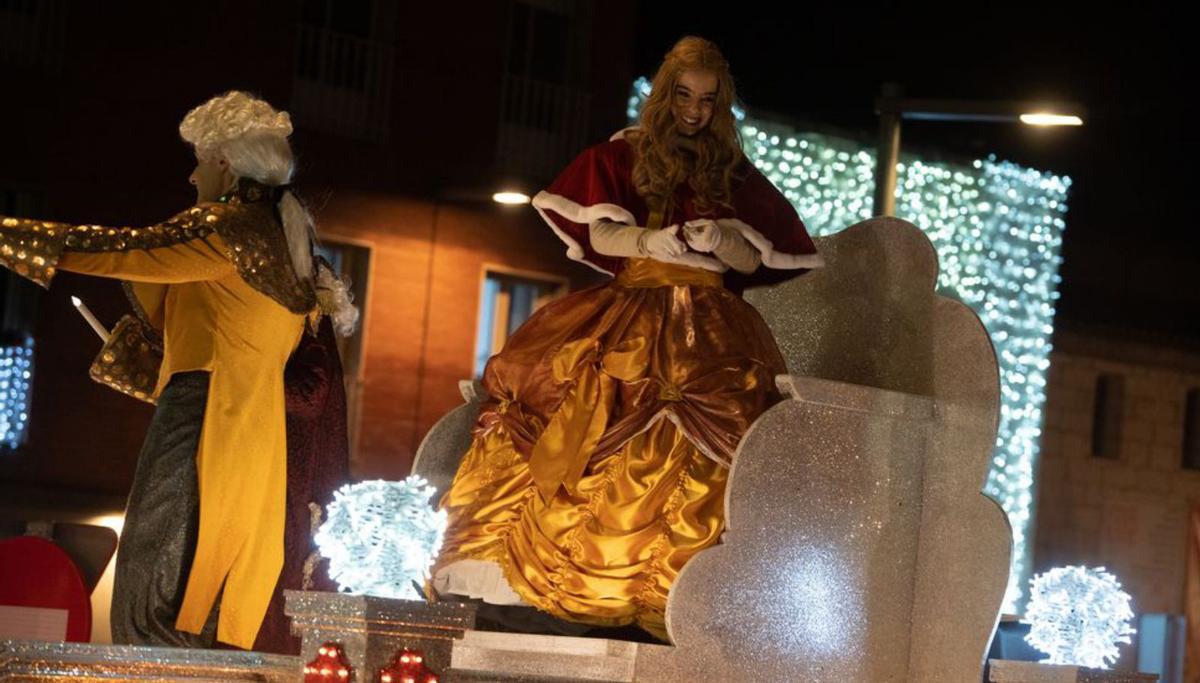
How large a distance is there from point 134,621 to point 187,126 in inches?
62.4

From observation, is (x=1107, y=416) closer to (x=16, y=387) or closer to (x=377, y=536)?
(x=16, y=387)

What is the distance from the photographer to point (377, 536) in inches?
236

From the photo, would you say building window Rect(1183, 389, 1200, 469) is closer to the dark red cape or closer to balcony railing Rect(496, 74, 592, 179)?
balcony railing Rect(496, 74, 592, 179)

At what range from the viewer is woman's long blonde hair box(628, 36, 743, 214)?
7.68 meters

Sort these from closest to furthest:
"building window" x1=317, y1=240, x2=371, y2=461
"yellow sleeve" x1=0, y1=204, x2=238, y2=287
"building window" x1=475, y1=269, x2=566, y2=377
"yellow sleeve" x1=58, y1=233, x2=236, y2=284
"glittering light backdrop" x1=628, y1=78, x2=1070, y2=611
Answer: "yellow sleeve" x1=0, y1=204, x2=238, y2=287 < "yellow sleeve" x1=58, y1=233, x2=236, y2=284 < "glittering light backdrop" x1=628, y1=78, x2=1070, y2=611 < "building window" x1=317, y1=240, x2=371, y2=461 < "building window" x1=475, y1=269, x2=566, y2=377

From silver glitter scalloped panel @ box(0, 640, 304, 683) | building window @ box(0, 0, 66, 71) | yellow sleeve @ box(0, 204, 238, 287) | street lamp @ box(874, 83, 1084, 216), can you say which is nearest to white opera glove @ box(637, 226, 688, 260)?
yellow sleeve @ box(0, 204, 238, 287)

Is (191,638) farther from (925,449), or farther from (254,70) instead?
(254,70)

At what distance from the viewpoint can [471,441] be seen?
8.13 metres

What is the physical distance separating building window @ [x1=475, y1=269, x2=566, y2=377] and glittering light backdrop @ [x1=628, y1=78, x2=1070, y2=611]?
2.20 meters

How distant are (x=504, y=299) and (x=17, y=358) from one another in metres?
5.62

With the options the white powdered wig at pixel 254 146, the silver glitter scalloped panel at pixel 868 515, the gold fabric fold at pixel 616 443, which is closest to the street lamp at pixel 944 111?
Answer: the silver glitter scalloped panel at pixel 868 515

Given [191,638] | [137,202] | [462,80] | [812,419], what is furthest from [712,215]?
[462,80]

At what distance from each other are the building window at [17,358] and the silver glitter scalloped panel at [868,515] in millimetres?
13401

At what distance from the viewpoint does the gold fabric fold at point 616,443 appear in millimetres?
7078
